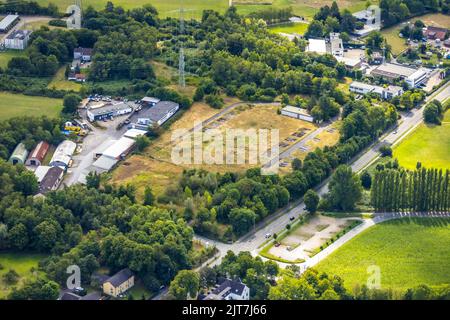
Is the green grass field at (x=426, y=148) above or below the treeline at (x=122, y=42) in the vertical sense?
below

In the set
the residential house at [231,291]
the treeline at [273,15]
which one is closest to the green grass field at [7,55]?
the treeline at [273,15]

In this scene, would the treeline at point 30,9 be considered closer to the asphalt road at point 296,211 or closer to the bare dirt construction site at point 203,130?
the bare dirt construction site at point 203,130

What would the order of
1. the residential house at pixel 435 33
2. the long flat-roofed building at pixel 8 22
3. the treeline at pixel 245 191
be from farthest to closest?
1. the residential house at pixel 435 33
2. the long flat-roofed building at pixel 8 22
3. the treeline at pixel 245 191

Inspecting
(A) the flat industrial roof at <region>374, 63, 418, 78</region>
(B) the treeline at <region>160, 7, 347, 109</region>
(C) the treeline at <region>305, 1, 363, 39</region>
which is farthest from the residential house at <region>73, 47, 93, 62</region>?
(A) the flat industrial roof at <region>374, 63, 418, 78</region>

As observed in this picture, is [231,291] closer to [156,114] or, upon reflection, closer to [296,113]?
[156,114]

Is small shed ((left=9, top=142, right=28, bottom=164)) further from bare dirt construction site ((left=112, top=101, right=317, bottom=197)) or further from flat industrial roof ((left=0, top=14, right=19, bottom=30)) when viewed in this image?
flat industrial roof ((left=0, top=14, right=19, bottom=30))
